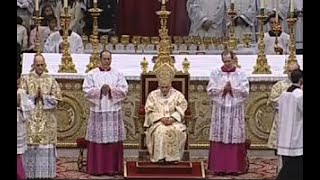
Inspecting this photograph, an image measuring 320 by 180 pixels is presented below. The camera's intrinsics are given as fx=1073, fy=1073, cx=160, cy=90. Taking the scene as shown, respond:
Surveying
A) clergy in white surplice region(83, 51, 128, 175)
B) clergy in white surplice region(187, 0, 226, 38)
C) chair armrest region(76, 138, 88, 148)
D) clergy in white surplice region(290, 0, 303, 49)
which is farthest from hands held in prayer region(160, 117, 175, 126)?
clergy in white surplice region(290, 0, 303, 49)

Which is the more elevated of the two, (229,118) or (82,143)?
(229,118)

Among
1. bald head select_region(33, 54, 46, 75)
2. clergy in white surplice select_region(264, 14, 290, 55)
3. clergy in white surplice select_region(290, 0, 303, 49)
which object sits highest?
clergy in white surplice select_region(290, 0, 303, 49)

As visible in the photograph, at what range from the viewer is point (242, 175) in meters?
13.7

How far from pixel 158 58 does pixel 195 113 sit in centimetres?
115

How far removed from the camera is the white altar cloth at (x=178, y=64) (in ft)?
49.0

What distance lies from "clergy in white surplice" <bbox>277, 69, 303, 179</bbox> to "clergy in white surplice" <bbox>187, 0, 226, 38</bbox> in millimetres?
6504

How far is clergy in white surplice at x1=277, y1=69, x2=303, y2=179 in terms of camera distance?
12164mm

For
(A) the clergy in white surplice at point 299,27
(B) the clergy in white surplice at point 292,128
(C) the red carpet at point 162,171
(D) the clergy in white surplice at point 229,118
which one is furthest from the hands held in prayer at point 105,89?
(A) the clergy in white surplice at point 299,27

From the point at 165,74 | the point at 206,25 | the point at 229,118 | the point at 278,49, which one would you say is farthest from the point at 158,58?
the point at 206,25

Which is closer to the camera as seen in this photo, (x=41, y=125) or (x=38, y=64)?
(x=41, y=125)

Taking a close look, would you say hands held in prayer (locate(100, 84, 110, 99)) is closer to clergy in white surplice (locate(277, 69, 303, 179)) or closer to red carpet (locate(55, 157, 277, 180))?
red carpet (locate(55, 157, 277, 180))

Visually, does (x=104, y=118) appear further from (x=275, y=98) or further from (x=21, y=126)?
(x=21, y=126)

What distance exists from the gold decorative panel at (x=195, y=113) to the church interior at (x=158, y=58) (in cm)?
1

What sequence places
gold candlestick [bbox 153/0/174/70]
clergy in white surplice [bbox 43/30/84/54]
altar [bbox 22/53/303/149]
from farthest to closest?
clergy in white surplice [bbox 43/30/84/54] → altar [bbox 22/53/303/149] → gold candlestick [bbox 153/0/174/70]
